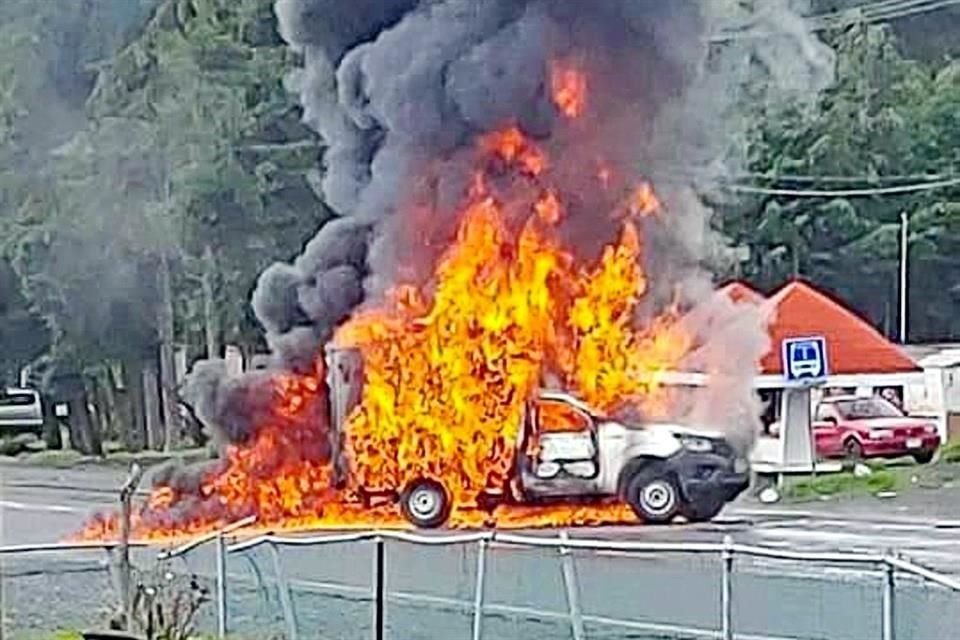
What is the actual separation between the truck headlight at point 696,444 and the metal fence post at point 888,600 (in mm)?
10852

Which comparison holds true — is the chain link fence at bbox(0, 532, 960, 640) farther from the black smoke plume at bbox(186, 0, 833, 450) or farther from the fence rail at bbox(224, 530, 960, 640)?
the black smoke plume at bbox(186, 0, 833, 450)

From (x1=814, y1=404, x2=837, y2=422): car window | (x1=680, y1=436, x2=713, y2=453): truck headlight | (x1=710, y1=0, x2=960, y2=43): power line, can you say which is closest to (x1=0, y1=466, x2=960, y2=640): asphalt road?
(x1=680, y1=436, x2=713, y2=453): truck headlight

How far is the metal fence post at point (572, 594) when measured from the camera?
11.3 m

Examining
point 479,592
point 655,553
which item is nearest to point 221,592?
point 479,592

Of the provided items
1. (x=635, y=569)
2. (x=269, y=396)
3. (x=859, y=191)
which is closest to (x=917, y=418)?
(x=859, y=191)

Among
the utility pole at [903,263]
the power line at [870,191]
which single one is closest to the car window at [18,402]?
the power line at [870,191]

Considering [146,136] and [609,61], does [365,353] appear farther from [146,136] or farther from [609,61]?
[146,136]

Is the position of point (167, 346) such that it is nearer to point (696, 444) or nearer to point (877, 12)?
point (696, 444)

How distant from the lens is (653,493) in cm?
2022

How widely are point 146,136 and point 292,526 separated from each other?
8396 mm

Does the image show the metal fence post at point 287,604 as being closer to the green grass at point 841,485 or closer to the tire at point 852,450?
the green grass at point 841,485

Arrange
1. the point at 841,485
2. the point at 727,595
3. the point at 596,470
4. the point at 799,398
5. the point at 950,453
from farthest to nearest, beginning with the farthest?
the point at 950,453, the point at 841,485, the point at 799,398, the point at 596,470, the point at 727,595

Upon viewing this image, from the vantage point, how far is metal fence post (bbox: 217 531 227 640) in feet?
38.2

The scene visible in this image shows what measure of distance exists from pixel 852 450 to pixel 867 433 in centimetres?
49
